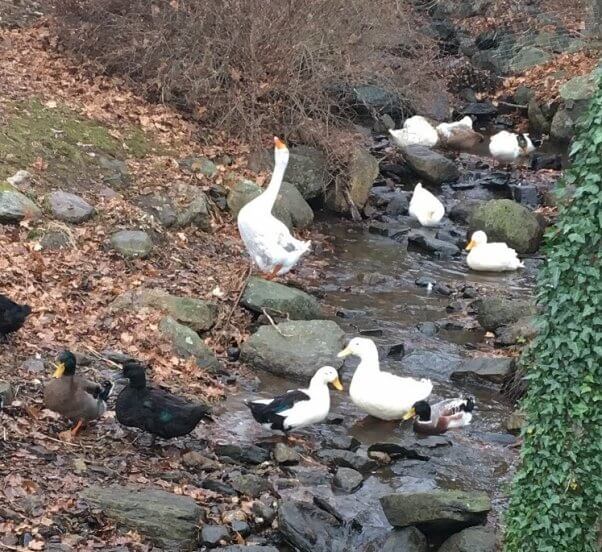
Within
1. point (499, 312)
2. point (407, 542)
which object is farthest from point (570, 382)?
point (499, 312)

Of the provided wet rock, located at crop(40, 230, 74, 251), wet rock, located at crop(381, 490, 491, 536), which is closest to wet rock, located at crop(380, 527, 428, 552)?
wet rock, located at crop(381, 490, 491, 536)

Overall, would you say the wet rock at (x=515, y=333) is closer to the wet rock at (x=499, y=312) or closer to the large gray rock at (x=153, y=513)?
the wet rock at (x=499, y=312)

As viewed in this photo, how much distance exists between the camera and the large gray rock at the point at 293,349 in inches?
341

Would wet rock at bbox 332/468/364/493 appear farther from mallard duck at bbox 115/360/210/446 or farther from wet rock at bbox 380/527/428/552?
mallard duck at bbox 115/360/210/446

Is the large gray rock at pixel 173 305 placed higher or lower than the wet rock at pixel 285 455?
lower

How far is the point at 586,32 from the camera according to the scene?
1653cm

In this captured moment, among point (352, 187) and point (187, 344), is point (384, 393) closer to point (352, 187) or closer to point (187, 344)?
point (187, 344)

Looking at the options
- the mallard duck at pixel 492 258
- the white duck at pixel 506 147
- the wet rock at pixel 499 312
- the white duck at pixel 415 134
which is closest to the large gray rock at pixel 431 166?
the white duck at pixel 415 134

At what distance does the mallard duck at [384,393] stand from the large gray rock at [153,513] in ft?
8.10

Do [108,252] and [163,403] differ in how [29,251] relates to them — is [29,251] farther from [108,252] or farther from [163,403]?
[163,403]

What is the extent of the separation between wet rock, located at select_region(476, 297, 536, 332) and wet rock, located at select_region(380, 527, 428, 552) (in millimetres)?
4549

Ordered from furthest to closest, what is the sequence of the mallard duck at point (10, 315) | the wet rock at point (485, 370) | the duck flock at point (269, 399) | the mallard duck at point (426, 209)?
the mallard duck at point (426, 209)
the wet rock at point (485, 370)
the mallard duck at point (10, 315)
the duck flock at point (269, 399)

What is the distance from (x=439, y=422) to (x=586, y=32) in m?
11.2

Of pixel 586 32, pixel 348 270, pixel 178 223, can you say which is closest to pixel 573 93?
pixel 586 32
